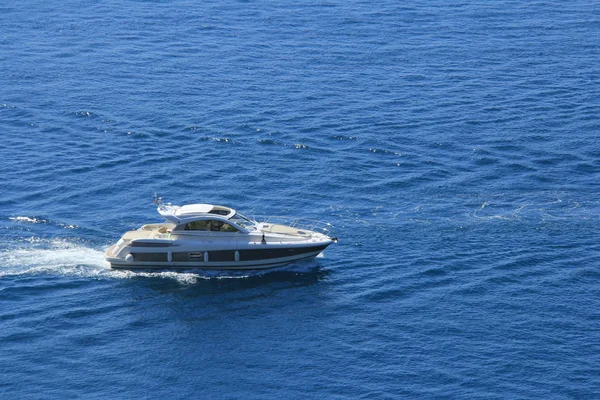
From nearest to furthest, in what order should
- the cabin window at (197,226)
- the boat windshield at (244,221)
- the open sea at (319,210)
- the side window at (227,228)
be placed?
1. the open sea at (319,210)
2. the side window at (227,228)
3. the cabin window at (197,226)
4. the boat windshield at (244,221)

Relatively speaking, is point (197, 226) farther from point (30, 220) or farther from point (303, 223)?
point (30, 220)

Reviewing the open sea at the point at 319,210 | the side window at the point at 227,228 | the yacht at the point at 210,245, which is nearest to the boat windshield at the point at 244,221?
the yacht at the point at 210,245

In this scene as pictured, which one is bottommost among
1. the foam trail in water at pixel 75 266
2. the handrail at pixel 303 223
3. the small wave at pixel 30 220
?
the foam trail in water at pixel 75 266

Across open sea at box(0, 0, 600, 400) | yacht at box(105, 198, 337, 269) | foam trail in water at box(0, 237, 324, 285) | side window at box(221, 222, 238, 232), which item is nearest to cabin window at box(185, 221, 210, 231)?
yacht at box(105, 198, 337, 269)

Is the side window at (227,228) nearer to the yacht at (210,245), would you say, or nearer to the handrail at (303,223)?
the yacht at (210,245)

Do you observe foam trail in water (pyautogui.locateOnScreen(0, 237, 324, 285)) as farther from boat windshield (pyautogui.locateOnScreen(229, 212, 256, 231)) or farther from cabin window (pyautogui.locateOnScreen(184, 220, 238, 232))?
boat windshield (pyautogui.locateOnScreen(229, 212, 256, 231))
